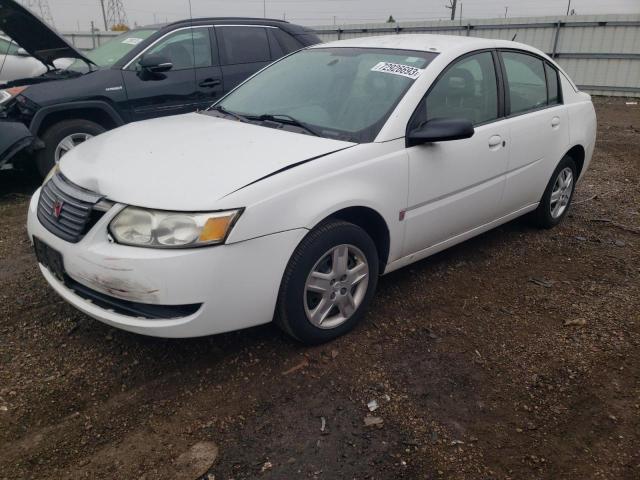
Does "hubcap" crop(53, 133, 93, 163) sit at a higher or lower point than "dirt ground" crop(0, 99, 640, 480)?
higher

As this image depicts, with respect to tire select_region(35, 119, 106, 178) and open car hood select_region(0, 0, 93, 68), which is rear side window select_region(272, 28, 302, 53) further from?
tire select_region(35, 119, 106, 178)

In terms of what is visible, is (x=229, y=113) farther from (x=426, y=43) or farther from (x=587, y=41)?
(x=587, y=41)

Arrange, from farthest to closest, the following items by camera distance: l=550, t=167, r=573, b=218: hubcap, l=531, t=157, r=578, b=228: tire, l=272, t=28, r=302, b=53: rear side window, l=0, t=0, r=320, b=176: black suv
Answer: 1. l=272, t=28, r=302, b=53: rear side window
2. l=0, t=0, r=320, b=176: black suv
3. l=550, t=167, r=573, b=218: hubcap
4. l=531, t=157, r=578, b=228: tire

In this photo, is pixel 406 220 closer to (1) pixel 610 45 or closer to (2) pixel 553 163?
(2) pixel 553 163

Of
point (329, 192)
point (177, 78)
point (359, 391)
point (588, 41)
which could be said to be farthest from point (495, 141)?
point (588, 41)

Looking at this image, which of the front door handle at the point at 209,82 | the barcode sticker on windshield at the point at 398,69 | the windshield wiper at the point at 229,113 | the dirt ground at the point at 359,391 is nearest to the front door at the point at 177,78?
the front door handle at the point at 209,82

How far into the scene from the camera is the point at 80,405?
2.62 m

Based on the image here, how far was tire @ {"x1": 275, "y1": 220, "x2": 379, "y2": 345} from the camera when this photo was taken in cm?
281

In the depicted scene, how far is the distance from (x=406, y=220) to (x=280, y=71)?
5.20 ft

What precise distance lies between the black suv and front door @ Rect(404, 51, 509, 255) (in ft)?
10.3

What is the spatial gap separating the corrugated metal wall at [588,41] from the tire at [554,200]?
11.8 metres

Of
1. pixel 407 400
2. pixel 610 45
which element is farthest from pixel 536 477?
pixel 610 45

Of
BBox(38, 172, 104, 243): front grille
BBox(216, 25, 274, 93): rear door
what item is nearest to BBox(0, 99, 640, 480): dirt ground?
BBox(38, 172, 104, 243): front grille

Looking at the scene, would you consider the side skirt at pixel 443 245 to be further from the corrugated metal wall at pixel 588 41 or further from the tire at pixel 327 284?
the corrugated metal wall at pixel 588 41
